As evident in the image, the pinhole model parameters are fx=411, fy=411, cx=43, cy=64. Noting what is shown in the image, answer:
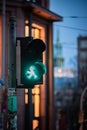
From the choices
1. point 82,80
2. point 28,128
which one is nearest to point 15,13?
point 28,128

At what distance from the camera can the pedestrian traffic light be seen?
21.9ft

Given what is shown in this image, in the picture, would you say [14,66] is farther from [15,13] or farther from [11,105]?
[15,13]

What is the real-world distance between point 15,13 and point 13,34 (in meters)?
12.4

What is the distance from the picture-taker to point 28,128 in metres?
19.4

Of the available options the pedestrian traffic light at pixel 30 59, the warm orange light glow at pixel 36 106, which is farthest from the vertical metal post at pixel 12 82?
the warm orange light glow at pixel 36 106

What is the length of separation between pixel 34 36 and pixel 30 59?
14568 millimetres

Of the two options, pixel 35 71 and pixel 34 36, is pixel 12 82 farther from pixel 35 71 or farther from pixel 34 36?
pixel 34 36

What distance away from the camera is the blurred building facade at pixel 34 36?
60.5ft

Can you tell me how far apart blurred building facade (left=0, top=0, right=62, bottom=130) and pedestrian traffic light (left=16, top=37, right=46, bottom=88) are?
1085 cm

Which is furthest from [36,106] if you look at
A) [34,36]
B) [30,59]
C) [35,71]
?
[30,59]

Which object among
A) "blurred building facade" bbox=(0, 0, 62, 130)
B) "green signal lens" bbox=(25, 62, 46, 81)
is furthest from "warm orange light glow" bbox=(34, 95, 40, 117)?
"green signal lens" bbox=(25, 62, 46, 81)

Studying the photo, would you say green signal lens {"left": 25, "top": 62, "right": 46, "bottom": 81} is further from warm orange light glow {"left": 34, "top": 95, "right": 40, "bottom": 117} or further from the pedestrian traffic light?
warm orange light glow {"left": 34, "top": 95, "right": 40, "bottom": 117}

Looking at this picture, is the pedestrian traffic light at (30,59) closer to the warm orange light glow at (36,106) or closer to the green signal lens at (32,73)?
the green signal lens at (32,73)

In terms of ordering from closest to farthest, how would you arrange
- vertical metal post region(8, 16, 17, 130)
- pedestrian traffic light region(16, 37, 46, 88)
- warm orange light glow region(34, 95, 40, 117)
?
pedestrian traffic light region(16, 37, 46, 88)
vertical metal post region(8, 16, 17, 130)
warm orange light glow region(34, 95, 40, 117)
